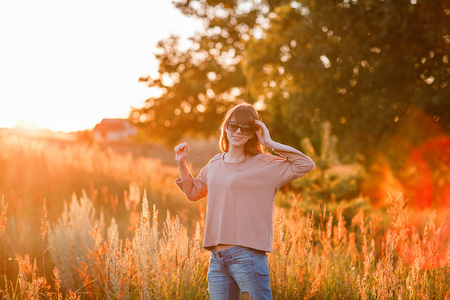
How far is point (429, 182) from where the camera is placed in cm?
1425

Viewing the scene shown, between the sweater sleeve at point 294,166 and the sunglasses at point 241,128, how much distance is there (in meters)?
0.28

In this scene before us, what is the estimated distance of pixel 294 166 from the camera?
3270 millimetres

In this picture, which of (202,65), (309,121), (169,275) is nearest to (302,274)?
(169,275)

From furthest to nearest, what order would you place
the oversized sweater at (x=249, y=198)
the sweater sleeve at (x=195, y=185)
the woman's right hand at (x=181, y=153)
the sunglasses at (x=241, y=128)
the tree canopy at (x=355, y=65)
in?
the tree canopy at (x=355, y=65), the sweater sleeve at (x=195, y=185), the woman's right hand at (x=181, y=153), the sunglasses at (x=241, y=128), the oversized sweater at (x=249, y=198)

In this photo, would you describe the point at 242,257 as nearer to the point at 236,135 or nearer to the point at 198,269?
the point at 236,135

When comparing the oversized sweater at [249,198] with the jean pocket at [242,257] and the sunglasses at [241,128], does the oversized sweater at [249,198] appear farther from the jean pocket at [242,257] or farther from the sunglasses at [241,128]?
the sunglasses at [241,128]

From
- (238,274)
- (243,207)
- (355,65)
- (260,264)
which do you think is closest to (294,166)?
(243,207)

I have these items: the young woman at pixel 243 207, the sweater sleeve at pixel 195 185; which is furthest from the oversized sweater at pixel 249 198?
the sweater sleeve at pixel 195 185

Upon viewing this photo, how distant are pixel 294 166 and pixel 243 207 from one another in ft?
1.51

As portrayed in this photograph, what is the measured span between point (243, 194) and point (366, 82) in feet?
32.6

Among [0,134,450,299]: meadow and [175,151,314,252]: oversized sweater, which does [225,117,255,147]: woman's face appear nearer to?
[175,151,314,252]: oversized sweater

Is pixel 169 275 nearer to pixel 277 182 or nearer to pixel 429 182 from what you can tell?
pixel 277 182

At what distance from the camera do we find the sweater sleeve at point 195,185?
3.65 metres

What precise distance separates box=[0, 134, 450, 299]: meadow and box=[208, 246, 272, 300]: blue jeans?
0.46m
